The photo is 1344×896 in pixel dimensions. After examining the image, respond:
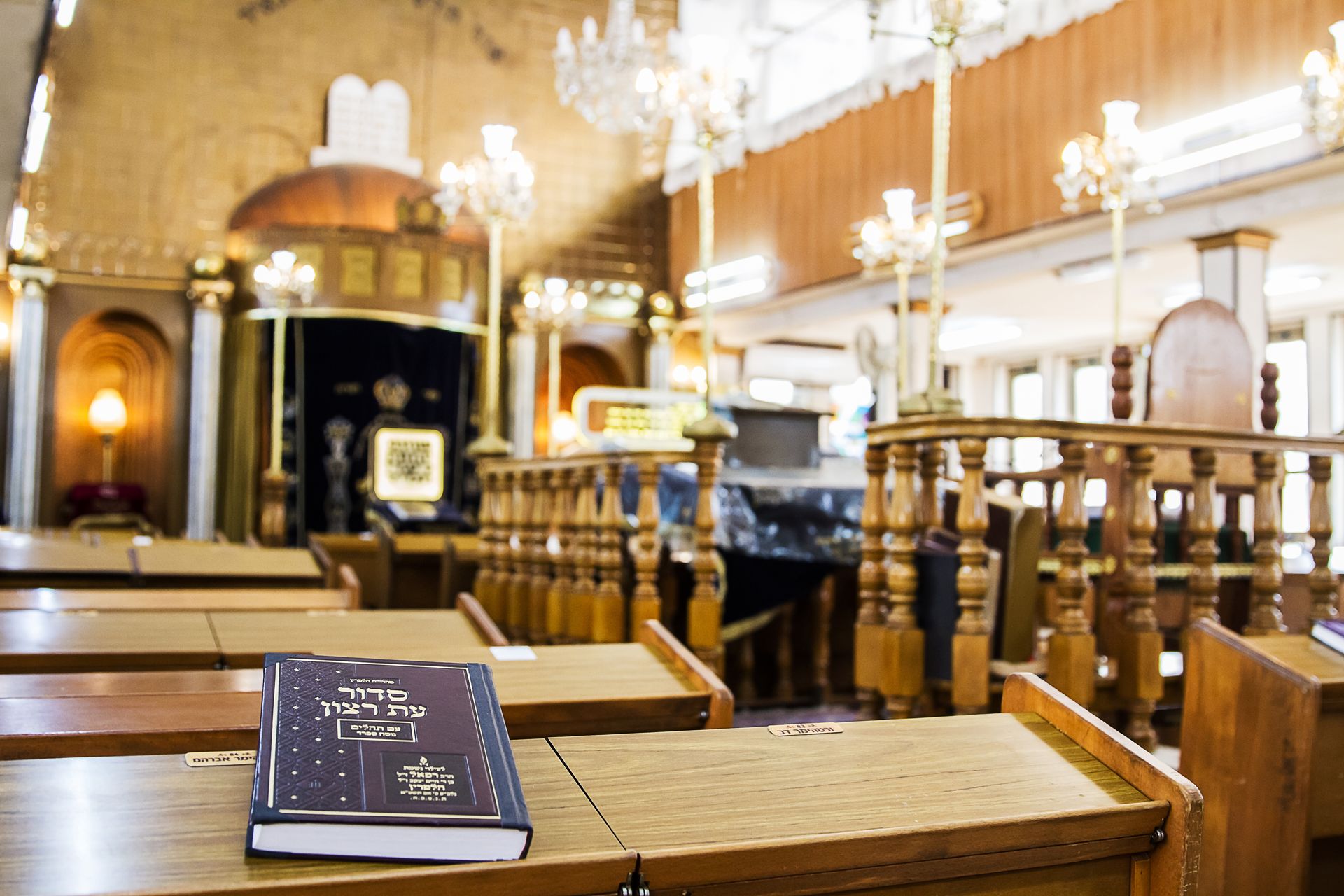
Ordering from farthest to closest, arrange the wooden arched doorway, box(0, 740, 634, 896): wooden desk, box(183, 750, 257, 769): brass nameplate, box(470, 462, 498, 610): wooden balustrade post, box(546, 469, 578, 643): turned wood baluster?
1. the wooden arched doorway
2. box(470, 462, 498, 610): wooden balustrade post
3. box(546, 469, 578, 643): turned wood baluster
4. box(183, 750, 257, 769): brass nameplate
5. box(0, 740, 634, 896): wooden desk

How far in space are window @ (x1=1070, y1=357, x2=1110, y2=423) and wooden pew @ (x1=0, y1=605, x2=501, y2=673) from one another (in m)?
12.7

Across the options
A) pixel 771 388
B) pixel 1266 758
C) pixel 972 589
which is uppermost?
pixel 771 388

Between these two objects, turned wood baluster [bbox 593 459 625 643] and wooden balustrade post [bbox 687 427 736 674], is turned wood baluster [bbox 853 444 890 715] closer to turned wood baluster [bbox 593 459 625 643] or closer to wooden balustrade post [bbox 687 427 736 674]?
wooden balustrade post [bbox 687 427 736 674]

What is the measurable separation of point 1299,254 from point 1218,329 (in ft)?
19.0

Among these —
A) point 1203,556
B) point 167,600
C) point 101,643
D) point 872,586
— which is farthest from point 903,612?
point 167,600

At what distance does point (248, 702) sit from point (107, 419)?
1079 cm

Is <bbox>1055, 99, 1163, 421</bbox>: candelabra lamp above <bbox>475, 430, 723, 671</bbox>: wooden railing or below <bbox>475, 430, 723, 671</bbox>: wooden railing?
above

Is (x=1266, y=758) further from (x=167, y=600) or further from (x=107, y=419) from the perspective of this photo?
(x=107, y=419)

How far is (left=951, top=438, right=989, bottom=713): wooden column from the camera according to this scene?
2867mm

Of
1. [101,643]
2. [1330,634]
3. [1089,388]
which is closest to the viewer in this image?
[1330,634]

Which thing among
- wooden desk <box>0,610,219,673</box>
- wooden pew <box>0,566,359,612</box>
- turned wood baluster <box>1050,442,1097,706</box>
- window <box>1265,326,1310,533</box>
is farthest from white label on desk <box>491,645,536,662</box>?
window <box>1265,326,1310,533</box>

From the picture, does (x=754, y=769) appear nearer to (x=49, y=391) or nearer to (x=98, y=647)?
(x=98, y=647)

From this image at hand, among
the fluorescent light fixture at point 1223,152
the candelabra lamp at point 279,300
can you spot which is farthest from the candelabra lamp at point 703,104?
the fluorescent light fixture at point 1223,152

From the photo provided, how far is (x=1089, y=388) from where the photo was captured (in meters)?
14.7
